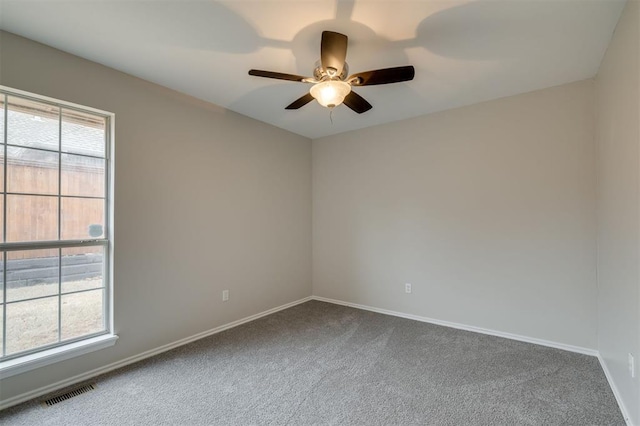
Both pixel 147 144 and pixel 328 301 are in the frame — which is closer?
pixel 147 144

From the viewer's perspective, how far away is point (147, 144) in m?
2.82

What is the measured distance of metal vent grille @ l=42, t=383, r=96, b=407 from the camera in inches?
82.6

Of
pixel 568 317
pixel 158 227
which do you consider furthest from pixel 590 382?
pixel 158 227

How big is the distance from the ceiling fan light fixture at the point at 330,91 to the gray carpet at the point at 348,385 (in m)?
2.15

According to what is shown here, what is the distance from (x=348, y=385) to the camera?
2.31 metres

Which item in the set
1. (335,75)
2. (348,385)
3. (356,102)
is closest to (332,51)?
(335,75)

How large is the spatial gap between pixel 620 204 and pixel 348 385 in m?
2.33

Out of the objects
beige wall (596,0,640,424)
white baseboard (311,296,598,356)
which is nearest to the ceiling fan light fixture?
beige wall (596,0,640,424)

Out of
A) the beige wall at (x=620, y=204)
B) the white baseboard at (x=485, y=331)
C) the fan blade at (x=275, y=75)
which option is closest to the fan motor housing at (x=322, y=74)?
the fan blade at (x=275, y=75)

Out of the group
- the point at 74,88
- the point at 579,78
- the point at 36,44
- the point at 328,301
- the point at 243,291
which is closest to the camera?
the point at 36,44

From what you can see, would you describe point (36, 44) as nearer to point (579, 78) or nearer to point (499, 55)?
point (499, 55)

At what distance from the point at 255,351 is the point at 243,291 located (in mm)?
964

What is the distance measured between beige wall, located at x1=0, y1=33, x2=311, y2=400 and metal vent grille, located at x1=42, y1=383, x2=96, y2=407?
158mm

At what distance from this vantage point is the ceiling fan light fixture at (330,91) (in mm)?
2039
